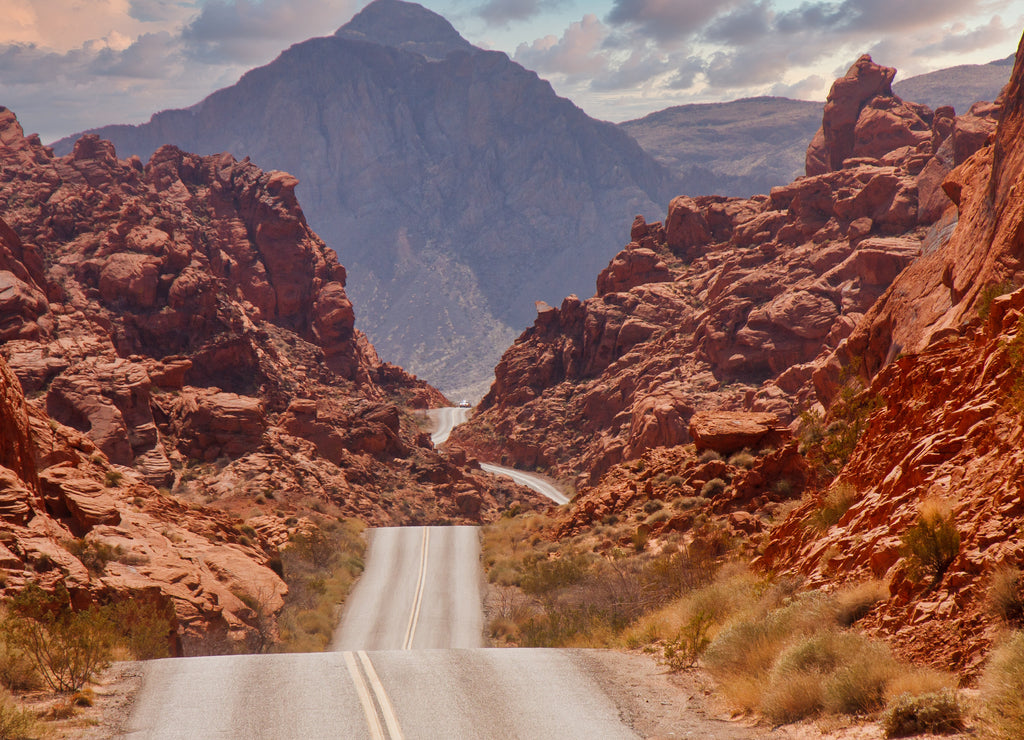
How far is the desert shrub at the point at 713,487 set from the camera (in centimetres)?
2531

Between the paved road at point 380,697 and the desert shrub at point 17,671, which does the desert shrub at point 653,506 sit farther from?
the desert shrub at point 17,671

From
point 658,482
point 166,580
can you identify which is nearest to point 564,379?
point 658,482

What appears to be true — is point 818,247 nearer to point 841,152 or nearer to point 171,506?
point 841,152

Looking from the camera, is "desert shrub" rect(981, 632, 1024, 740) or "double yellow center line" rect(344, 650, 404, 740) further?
"double yellow center line" rect(344, 650, 404, 740)

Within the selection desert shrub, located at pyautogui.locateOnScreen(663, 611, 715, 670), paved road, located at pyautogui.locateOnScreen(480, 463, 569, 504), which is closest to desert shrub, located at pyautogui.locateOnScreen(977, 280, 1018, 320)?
desert shrub, located at pyautogui.locateOnScreen(663, 611, 715, 670)

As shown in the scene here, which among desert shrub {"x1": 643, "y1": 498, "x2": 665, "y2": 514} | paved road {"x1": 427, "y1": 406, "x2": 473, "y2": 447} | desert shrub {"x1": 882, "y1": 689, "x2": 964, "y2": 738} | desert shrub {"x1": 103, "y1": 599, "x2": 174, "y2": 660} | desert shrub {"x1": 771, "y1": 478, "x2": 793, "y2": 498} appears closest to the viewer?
desert shrub {"x1": 882, "y1": 689, "x2": 964, "y2": 738}

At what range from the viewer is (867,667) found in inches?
319

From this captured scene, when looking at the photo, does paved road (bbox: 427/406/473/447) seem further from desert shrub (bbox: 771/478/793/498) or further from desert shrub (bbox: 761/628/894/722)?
desert shrub (bbox: 761/628/894/722)

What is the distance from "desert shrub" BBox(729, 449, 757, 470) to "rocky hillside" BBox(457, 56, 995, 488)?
1796 cm

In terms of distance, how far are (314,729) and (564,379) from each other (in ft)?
251

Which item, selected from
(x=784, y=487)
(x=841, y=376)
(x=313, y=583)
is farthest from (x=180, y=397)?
(x=841, y=376)

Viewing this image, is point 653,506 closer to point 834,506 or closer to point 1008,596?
point 834,506

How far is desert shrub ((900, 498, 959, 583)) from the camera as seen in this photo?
848cm

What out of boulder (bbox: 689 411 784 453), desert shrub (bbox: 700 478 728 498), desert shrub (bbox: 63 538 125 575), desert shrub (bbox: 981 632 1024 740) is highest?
desert shrub (bbox: 981 632 1024 740)
